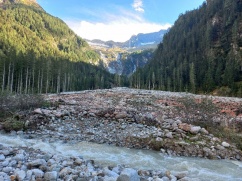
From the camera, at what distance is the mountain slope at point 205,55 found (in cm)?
8000

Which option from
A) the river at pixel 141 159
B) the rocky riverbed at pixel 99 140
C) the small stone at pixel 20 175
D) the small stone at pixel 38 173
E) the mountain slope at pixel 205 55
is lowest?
the river at pixel 141 159

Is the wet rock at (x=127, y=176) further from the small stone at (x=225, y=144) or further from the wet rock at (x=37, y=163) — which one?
the small stone at (x=225, y=144)

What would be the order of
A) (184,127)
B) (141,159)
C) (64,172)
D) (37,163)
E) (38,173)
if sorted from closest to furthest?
(38,173) → (64,172) → (37,163) → (141,159) → (184,127)

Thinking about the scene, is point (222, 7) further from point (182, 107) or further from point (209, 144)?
point (209, 144)

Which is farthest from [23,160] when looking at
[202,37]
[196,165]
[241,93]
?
[202,37]

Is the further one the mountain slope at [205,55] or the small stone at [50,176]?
the mountain slope at [205,55]

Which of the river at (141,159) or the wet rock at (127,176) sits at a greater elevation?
the wet rock at (127,176)

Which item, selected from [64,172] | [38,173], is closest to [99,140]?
[64,172]

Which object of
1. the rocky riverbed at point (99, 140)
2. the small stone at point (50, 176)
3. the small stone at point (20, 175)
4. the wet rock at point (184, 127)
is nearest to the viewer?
the small stone at point (20, 175)

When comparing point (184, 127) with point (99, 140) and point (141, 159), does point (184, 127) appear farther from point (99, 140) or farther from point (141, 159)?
point (99, 140)

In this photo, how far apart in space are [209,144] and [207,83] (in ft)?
233

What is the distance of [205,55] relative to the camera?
10781cm

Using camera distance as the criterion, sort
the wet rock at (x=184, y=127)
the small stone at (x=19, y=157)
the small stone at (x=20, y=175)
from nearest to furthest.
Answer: the small stone at (x=20, y=175)
the small stone at (x=19, y=157)
the wet rock at (x=184, y=127)

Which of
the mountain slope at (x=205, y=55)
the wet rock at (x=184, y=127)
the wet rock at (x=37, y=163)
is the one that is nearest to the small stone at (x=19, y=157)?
the wet rock at (x=37, y=163)
